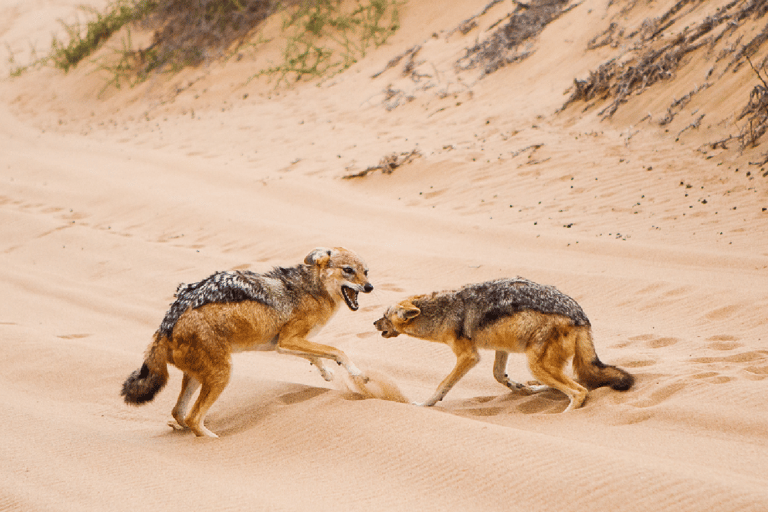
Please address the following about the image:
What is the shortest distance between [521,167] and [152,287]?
696cm

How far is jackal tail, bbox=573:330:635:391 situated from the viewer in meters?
6.18

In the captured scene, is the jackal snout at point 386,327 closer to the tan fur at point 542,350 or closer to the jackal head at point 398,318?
the jackal head at point 398,318

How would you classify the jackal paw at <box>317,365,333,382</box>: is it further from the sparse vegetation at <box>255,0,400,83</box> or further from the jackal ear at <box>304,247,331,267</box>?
the sparse vegetation at <box>255,0,400,83</box>

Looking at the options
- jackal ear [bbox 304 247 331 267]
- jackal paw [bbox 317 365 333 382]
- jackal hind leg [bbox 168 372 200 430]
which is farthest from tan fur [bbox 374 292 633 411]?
jackal hind leg [bbox 168 372 200 430]

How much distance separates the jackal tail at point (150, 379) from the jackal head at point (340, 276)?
5.15ft

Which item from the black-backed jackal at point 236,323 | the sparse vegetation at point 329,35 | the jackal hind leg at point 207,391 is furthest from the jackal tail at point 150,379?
the sparse vegetation at point 329,35

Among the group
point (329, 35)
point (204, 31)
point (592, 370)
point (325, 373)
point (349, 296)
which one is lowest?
point (325, 373)

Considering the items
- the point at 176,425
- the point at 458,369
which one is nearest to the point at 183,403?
the point at 176,425

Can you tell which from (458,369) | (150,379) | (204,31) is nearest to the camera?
(150,379)

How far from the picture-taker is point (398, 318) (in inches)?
289

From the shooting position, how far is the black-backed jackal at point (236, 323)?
5969 mm

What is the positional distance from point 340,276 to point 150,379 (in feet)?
6.26

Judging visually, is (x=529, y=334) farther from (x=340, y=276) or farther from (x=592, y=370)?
(x=340, y=276)

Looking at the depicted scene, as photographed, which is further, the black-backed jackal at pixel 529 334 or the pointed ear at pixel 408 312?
the pointed ear at pixel 408 312
